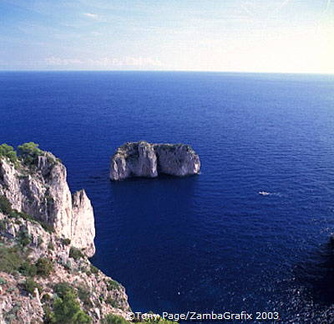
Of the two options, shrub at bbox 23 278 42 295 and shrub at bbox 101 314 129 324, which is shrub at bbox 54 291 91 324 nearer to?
shrub at bbox 23 278 42 295

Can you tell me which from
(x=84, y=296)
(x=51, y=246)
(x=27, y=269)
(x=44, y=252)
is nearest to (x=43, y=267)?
(x=27, y=269)

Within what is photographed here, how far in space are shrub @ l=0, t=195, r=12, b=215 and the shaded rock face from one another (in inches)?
67.7

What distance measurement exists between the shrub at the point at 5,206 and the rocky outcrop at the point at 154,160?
61.9 metres

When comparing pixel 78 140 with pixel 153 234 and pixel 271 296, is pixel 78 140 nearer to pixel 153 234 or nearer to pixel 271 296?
pixel 153 234

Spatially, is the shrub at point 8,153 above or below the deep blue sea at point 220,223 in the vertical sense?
above

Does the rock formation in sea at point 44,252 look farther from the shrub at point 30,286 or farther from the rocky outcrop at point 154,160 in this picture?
the rocky outcrop at point 154,160

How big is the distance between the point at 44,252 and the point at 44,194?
45.1 ft

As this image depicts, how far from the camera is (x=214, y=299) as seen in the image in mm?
54406

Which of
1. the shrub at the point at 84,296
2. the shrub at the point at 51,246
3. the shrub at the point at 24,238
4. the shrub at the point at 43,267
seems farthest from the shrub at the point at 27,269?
the shrub at the point at 51,246

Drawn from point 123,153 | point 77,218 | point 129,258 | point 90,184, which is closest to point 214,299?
point 129,258

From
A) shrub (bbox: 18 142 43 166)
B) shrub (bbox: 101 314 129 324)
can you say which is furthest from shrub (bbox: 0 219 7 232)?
shrub (bbox: 101 314 129 324)

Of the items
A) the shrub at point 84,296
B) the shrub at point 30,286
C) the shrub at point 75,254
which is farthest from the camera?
the shrub at point 75,254

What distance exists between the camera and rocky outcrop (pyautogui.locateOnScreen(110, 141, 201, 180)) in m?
107

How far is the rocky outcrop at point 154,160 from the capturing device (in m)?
107
